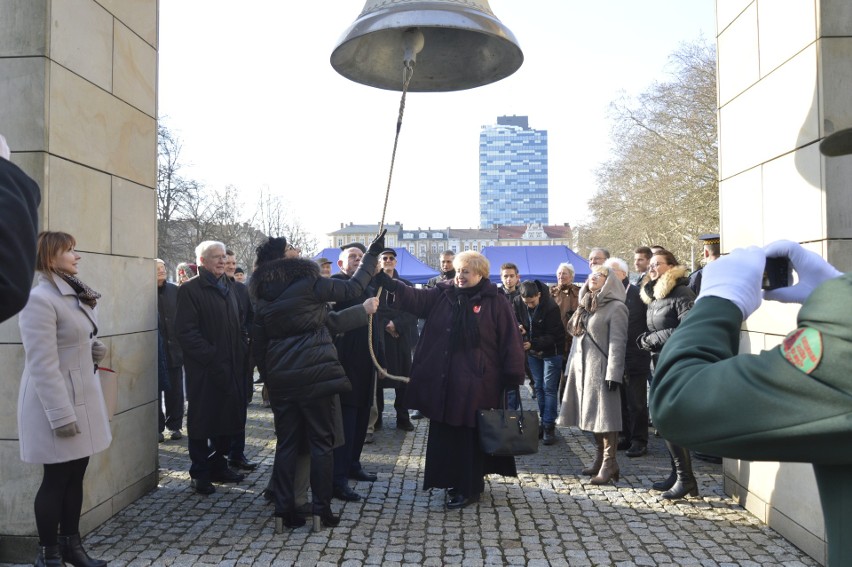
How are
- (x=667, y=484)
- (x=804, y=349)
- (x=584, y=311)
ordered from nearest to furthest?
(x=804, y=349) → (x=667, y=484) → (x=584, y=311)

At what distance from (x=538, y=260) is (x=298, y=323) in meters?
15.1

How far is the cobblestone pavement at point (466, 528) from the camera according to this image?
4266mm

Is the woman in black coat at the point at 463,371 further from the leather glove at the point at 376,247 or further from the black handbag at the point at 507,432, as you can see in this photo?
the leather glove at the point at 376,247

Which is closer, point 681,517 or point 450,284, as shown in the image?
point 681,517

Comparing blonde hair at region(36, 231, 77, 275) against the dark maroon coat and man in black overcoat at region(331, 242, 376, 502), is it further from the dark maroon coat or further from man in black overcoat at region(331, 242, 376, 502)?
the dark maroon coat

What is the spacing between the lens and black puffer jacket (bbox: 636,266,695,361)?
5.99m

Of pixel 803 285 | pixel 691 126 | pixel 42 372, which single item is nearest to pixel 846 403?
pixel 803 285

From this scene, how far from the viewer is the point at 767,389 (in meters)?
1.16

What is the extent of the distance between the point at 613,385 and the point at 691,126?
27.5 m

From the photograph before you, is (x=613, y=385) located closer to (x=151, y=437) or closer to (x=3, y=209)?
(x=151, y=437)

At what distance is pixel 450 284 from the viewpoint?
5.71 meters

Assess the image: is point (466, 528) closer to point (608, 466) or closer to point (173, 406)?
point (608, 466)

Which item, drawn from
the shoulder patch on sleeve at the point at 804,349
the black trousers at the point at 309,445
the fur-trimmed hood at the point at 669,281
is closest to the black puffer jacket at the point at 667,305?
the fur-trimmed hood at the point at 669,281

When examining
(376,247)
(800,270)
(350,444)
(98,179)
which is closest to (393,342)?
(350,444)
